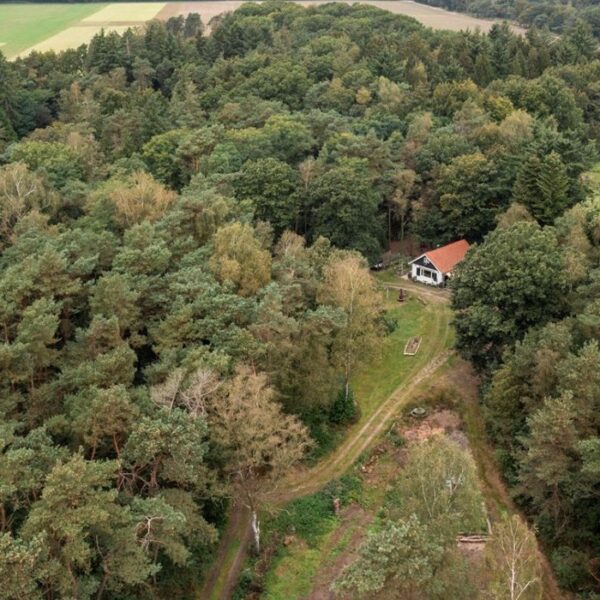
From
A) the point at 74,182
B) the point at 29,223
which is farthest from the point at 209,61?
the point at 29,223

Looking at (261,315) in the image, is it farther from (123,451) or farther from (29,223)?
(29,223)

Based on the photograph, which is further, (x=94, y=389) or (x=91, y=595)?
(x=94, y=389)

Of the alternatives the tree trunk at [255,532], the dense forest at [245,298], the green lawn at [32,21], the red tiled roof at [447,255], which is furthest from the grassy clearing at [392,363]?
A: the green lawn at [32,21]

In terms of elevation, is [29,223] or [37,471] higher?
[29,223]

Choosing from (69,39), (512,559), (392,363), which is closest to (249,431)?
(512,559)

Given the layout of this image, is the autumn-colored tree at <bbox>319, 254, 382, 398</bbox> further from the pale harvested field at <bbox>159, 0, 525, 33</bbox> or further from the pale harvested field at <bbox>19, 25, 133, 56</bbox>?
the pale harvested field at <bbox>159, 0, 525, 33</bbox>

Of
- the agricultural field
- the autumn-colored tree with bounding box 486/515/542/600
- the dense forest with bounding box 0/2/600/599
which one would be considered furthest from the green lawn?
the autumn-colored tree with bounding box 486/515/542/600

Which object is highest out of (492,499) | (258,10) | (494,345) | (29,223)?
(258,10)
